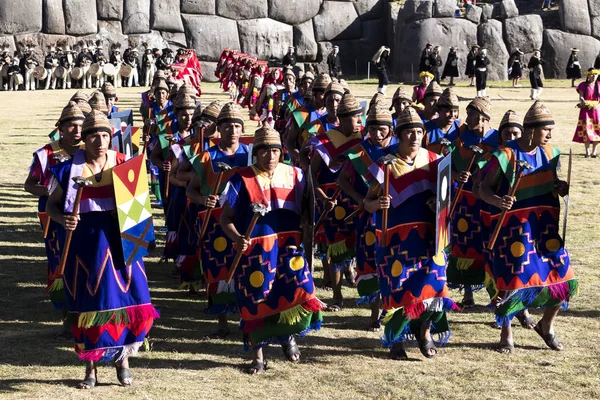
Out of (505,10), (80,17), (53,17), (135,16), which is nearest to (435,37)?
(505,10)

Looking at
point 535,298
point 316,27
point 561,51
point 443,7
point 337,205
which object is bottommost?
point 535,298

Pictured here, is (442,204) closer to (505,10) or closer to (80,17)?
(505,10)

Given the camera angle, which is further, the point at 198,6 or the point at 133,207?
the point at 198,6

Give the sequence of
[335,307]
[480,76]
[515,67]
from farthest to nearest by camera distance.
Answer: [515,67] < [480,76] < [335,307]

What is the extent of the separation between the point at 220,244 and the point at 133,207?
66.2 inches

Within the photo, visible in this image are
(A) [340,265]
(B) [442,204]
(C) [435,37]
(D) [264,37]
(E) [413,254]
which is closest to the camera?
(B) [442,204]

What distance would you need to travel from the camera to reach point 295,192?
783 cm

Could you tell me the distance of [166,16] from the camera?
45.8 m

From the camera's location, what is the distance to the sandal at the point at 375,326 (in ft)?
29.4

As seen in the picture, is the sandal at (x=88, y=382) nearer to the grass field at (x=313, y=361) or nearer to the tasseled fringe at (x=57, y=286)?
the grass field at (x=313, y=361)

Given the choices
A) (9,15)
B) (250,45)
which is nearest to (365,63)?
(250,45)

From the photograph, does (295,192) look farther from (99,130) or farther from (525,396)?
(525,396)

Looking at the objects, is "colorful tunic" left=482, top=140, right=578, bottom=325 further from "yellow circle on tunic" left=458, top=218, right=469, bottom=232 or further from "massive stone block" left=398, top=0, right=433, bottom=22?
"massive stone block" left=398, top=0, right=433, bottom=22

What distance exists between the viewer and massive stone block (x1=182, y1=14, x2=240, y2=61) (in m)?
45.7
